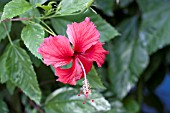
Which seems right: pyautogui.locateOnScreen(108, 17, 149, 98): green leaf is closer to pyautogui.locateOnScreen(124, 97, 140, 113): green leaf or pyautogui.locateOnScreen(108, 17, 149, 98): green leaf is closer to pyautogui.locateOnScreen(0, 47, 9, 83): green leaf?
pyautogui.locateOnScreen(124, 97, 140, 113): green leaf

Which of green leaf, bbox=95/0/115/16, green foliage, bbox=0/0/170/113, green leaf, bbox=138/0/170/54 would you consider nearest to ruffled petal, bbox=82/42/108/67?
green foliage, bbox=0/0/170/113

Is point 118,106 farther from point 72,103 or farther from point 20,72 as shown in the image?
point 20,72

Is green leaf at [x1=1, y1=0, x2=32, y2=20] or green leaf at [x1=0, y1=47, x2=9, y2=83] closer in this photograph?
green leaf at [x1=1, y1=0, x2=32, y2=20]

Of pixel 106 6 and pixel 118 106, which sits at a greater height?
pixel 106 6

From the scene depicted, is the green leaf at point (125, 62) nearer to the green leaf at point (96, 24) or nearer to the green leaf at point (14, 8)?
the green leaf at point (96, 24)

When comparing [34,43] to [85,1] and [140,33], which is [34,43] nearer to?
[85,1]

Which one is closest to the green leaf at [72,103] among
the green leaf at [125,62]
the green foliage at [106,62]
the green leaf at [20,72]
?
the green foliage at [106,62]

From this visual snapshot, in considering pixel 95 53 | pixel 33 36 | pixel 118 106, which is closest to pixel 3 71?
pixel 33 36
